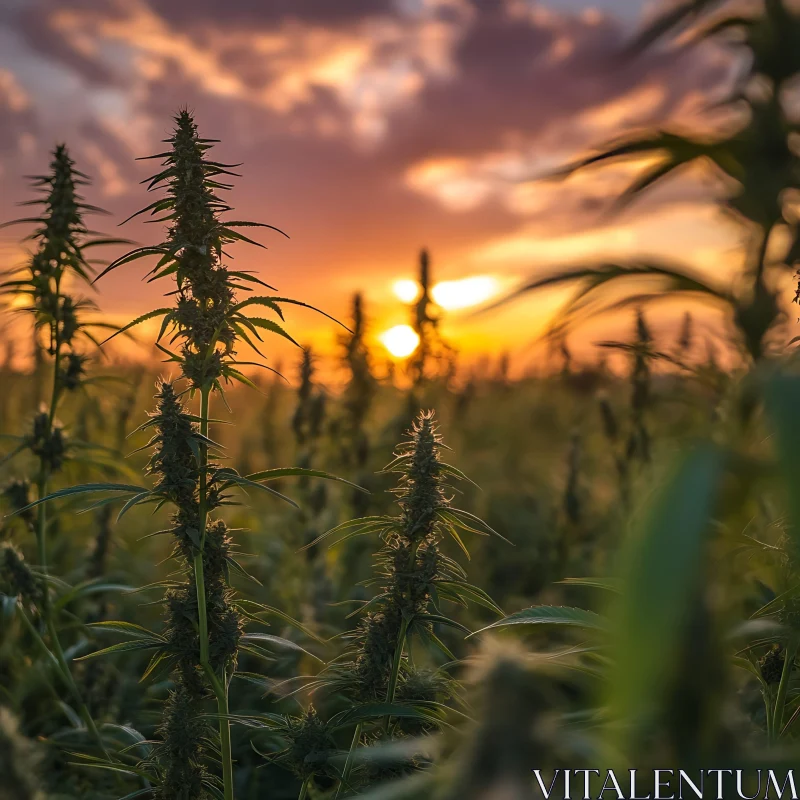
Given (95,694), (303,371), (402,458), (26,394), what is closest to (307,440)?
(303,371)

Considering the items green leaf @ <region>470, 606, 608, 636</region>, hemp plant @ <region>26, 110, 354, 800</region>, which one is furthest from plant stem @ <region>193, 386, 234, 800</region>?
green leaf @ <region>470, 606, 608, 636</region>

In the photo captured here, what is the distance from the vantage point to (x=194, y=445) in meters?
1.61

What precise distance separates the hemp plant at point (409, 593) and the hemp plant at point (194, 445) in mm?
200

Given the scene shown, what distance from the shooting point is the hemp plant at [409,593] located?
164 cm

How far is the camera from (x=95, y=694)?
3271 mm

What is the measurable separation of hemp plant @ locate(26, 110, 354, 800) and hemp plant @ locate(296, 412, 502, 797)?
0.66ft

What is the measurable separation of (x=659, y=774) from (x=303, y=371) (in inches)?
157

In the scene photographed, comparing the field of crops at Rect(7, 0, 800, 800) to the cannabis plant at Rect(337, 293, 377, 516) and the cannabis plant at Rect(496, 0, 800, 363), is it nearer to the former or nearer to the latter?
the cannabis plant at Rect(496, 0, 800, 363)

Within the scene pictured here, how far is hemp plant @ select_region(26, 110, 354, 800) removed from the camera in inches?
65.2

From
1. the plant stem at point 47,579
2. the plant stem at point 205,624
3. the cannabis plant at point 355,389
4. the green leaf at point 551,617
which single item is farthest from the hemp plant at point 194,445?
the cannabis plant at point 355,389

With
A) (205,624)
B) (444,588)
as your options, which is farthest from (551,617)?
(205,624)

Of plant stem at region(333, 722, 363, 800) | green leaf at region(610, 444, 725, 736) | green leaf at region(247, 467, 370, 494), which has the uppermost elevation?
green leaf at region(247, 467, 370, 494)

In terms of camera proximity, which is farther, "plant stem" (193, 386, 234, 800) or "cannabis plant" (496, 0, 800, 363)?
"plant stem" (193, 386, 234, 800)

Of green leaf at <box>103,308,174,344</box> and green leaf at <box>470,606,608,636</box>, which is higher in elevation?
green leaf at <box>103,308,174,344</box>
